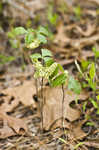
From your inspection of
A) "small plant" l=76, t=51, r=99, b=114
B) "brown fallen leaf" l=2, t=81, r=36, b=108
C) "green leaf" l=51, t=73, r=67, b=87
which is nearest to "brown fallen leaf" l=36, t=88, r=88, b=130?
"small plant" l=76, t=51, r=99, b=114

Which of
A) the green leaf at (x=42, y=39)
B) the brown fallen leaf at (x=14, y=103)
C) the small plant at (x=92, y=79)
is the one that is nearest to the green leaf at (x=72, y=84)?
the small plant at (x=92, y=79)

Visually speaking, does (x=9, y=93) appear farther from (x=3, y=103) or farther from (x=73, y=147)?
(x=73, y=147)

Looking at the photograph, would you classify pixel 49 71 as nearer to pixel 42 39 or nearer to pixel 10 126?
pixel 42 39

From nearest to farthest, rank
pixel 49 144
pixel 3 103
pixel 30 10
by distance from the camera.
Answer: pixel 49 144, pixel 3 103, pixel 30 10

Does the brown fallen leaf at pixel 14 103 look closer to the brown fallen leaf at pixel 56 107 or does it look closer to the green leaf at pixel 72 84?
the brown fallen leaf at pixel 56 107

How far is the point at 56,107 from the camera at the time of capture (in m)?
1.89

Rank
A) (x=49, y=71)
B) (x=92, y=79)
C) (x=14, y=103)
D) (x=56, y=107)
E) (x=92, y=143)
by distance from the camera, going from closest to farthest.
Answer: (x=49, y=71), (x=92, y=143), (x=92, y=79), (x=56, y=107), (x=14, y=103)

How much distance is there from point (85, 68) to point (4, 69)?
1356mm

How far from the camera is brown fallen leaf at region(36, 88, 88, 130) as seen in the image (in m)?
1.80

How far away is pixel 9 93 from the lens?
7.35ft

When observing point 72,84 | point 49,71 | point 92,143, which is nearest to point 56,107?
point 72,84

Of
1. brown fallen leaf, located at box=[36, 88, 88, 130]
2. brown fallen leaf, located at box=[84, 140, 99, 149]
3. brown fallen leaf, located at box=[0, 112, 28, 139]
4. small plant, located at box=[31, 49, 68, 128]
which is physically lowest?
brown fallen leaf, located at box=[84, 140, 99, 149]

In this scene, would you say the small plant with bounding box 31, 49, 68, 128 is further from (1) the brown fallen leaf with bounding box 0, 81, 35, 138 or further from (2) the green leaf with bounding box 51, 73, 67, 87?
(1) the brown fallen leaf with bounding box 0, 81, 35, 138

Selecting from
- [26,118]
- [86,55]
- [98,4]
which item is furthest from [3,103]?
[98,4]
